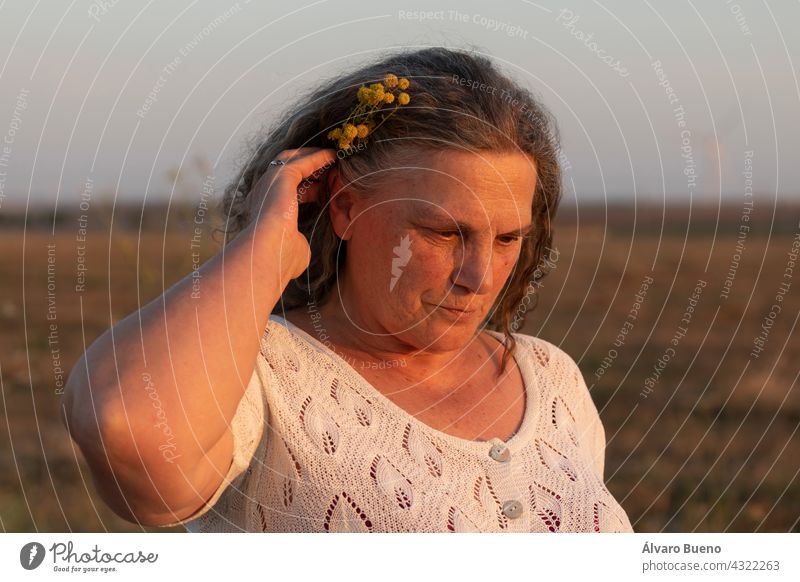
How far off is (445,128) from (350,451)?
800mm

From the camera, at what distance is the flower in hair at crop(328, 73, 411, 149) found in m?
2.52

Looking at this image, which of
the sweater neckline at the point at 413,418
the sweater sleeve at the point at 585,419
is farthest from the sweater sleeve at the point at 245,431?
the sweater sleeve at the point at 585,419

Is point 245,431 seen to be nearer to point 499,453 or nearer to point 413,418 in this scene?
point 413,418

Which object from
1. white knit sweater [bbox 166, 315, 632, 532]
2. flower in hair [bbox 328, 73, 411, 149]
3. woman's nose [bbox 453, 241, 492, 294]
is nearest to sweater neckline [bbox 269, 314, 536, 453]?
white knit sweater [bbox 166, 315, 632, 532]

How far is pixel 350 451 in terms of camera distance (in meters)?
2.42

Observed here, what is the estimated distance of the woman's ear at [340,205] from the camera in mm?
2639

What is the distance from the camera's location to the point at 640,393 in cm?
908

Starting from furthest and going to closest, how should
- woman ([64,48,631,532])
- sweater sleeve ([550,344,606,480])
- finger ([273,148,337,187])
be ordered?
sweater sleeve ([550,344,606,480])
finger ([273,148,337,187])
woman ([64,48,631,532])

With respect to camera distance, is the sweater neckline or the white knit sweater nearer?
the white knit sweater

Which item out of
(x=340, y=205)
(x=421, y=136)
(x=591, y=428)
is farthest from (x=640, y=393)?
(x=421, y=136)

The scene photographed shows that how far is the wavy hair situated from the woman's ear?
2 centimetres

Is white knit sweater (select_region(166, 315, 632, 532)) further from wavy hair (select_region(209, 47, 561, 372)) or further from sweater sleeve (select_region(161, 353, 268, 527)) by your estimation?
wavy hair (select_region(209, 47, 561, 372))

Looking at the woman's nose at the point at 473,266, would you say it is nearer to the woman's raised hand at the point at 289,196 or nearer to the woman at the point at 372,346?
the woman at the point at 372,346

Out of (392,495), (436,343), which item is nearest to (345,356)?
(436,343)
